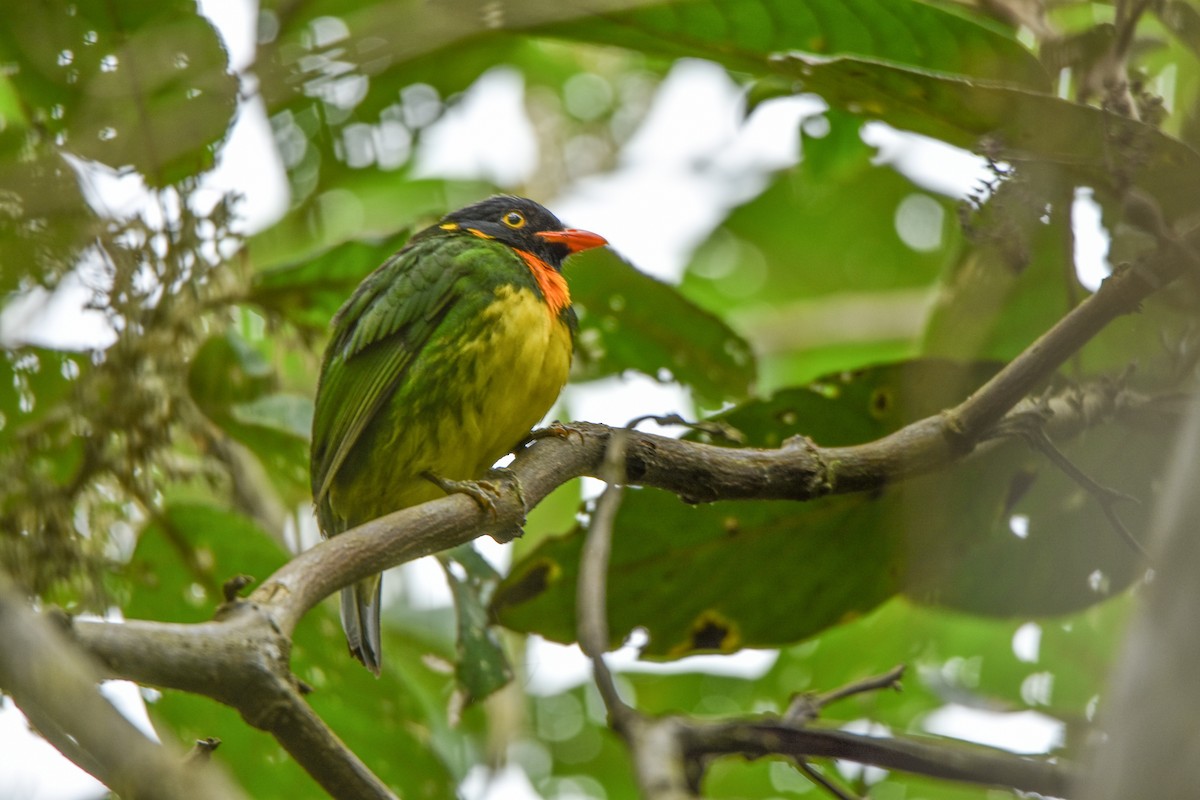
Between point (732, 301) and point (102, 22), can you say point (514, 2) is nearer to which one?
point (102, 22)

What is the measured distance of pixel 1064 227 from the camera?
9.85 feet

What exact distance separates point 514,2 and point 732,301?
3.26 metres

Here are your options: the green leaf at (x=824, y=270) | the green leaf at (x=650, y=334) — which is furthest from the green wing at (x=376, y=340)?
the green leaf at (x=824, y=270)

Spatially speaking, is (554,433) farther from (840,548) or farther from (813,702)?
(813,702)

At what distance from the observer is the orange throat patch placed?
11.5 ft

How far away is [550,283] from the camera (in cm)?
363

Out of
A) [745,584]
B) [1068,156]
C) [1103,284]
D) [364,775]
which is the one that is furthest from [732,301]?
[364,775]

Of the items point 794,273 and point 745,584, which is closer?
point 745,584

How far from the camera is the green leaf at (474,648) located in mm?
3311

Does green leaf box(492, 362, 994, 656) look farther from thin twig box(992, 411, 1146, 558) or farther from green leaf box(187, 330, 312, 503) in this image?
green leaf box(187, 330, 312, 503)

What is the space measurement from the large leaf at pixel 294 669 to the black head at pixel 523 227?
115cm

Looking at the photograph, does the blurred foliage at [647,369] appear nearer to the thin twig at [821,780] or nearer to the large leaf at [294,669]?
the large leaf at [294,669]

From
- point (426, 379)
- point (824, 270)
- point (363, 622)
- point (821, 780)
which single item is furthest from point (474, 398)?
point (824, 270)

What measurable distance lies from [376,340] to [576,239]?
2.61ft
